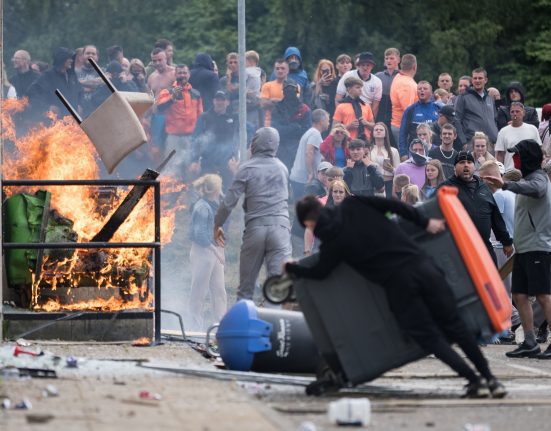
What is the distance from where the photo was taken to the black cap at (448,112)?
776 inches

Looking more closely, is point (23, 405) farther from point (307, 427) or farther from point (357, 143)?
point (357, 143)

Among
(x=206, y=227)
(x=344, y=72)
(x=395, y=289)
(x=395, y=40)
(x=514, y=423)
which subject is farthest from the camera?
(x=395, y=40)

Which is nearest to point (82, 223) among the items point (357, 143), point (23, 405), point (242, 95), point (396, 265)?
point (242, 95)

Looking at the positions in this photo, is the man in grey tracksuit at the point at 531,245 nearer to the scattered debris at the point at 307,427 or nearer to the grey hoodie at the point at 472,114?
the scattered debris at the point at 307,427

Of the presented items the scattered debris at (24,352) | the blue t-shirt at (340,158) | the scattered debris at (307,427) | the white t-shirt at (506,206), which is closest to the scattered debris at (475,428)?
the scattered debris at (307,427)

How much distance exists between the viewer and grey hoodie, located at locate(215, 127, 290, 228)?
14773mm

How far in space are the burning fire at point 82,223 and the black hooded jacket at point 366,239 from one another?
3.81 metres

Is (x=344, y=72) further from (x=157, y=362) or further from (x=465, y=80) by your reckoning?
(x=157, y=362)

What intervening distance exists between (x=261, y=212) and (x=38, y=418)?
5678 mm

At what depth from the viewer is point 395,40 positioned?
3284cm

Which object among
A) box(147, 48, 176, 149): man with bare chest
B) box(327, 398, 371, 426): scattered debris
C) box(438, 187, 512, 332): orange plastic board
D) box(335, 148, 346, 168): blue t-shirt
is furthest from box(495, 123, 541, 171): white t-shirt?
box(327, 398, 371, 426): scattered debris

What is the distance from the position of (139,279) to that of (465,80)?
7972 mm

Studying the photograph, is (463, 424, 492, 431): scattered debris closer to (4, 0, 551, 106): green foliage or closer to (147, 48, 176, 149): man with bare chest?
(147, 48, 176, 149): man with bare chest

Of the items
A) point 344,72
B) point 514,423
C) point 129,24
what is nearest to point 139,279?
point 514,423
